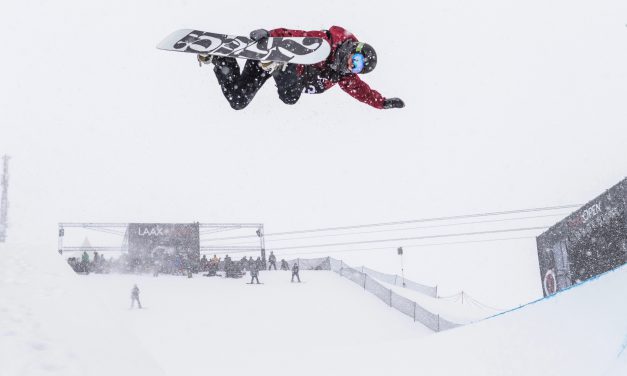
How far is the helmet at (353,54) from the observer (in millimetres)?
6188

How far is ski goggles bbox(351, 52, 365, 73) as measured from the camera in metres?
6.19

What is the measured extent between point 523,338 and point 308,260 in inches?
857

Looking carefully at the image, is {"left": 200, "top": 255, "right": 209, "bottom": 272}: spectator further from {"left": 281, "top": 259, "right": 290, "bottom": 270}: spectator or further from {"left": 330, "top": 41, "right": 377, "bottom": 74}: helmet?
{"left": 330, "top": 41, "right": 377, "bottom": 74}: helmet

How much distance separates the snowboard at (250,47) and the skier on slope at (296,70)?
119 millimetres

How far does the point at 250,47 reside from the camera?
6.12 m

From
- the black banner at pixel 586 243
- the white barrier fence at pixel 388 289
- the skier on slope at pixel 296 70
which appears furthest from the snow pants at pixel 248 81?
the white barrier fence at pixel 388 289

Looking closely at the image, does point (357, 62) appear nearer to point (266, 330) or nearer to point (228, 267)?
point (266, 330)

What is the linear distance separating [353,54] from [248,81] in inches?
50.5

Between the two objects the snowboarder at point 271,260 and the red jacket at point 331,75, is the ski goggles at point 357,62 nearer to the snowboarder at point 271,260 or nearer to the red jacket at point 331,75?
the red jacket at point 331,75

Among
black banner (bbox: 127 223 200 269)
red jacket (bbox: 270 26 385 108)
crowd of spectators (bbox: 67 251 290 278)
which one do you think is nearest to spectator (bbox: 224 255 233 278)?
crowd of spectators (bbox: 67 251 290 278)

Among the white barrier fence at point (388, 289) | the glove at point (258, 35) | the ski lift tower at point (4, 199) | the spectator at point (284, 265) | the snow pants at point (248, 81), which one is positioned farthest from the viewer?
the spectator at point (284, 265)

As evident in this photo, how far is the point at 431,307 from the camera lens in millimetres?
25750

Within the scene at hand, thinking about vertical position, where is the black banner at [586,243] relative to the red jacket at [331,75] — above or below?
below

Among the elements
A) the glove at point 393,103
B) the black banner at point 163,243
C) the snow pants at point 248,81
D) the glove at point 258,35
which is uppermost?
the glove at point 258,35
